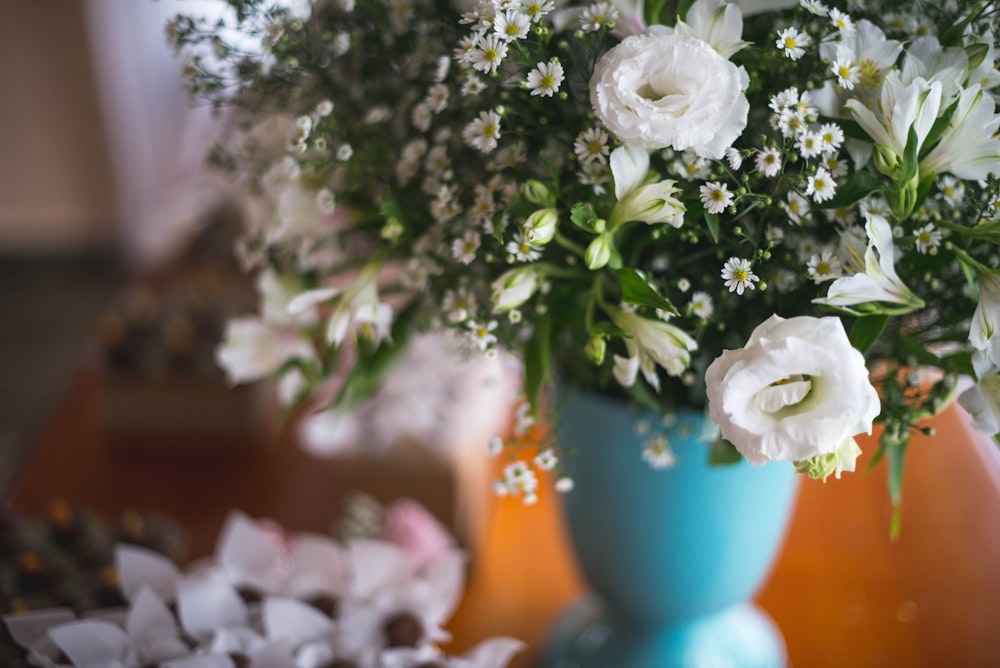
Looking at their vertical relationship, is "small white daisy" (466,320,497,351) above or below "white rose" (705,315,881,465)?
below

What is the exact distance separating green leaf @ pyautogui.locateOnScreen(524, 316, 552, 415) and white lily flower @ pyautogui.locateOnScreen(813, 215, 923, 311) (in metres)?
0.16

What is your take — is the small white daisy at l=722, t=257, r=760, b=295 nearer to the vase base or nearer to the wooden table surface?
the wooden table surface

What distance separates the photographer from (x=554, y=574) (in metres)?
0.86

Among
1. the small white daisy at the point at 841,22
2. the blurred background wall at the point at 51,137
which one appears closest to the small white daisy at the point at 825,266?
the small white daisy at the point at 841,22

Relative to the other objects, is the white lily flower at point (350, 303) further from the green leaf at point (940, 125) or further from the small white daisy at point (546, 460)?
the green leaf at point (940, 125)

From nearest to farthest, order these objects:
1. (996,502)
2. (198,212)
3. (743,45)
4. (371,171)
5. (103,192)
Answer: (743,45) → (371,171) → (996,502) → (198,212) → (103,192)

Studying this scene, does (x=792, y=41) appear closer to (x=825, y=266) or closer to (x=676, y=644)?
(x=825, y=266)

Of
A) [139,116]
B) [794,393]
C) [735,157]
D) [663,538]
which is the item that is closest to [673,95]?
[735,157]

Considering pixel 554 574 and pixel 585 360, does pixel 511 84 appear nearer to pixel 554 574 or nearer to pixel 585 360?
pixel 585 360

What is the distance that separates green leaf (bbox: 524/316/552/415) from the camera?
0.51m

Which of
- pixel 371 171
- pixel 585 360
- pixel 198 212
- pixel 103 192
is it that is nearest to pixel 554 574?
pixel 585 360

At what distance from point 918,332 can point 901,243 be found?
0.06 meters

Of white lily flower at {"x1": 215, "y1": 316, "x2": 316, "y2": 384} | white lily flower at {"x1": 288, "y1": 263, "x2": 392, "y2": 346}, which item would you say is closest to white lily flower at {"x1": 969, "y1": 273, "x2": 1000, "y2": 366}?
white lily flower at {"x1": 288, "y1": 263, "x2": 392, "y2": 346}

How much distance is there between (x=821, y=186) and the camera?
16.2 inches
